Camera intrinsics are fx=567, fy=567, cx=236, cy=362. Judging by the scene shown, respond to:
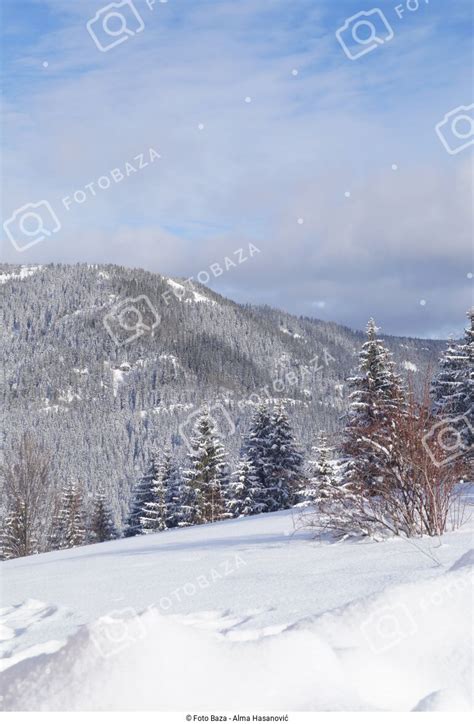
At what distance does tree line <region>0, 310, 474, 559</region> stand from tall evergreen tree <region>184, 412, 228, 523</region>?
0.06 meters

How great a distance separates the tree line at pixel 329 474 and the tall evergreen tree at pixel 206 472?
6cm

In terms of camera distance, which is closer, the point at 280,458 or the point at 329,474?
the point at 329,474

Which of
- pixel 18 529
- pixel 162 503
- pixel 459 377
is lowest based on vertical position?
pixel 162 503

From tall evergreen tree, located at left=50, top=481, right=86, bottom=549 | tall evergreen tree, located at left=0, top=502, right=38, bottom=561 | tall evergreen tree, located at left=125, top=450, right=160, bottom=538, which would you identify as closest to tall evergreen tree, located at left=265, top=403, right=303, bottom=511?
tall evergreen tree, located at left=125, top=450, right=160, bottom=538

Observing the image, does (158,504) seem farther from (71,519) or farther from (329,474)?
(329,474)

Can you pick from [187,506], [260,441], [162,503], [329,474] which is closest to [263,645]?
[329,474]

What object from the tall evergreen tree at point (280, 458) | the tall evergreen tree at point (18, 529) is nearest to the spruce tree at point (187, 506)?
the tall evergreen tree at point (280, 458)

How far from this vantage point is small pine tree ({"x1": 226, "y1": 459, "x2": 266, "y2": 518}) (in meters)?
26.1

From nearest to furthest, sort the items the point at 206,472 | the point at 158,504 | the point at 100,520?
the point at 206,472, the point at 158,504, the point at 100,520

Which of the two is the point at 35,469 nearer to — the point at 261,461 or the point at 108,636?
the point at 261,461

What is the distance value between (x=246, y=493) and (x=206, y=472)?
2.66 m

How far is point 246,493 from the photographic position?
87.7 ft

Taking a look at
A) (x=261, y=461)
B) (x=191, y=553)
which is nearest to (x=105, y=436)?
(x=261, y=461)

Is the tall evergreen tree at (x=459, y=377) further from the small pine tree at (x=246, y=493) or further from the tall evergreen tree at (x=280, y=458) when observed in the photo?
the small pine tree at (x=246, y=493)
